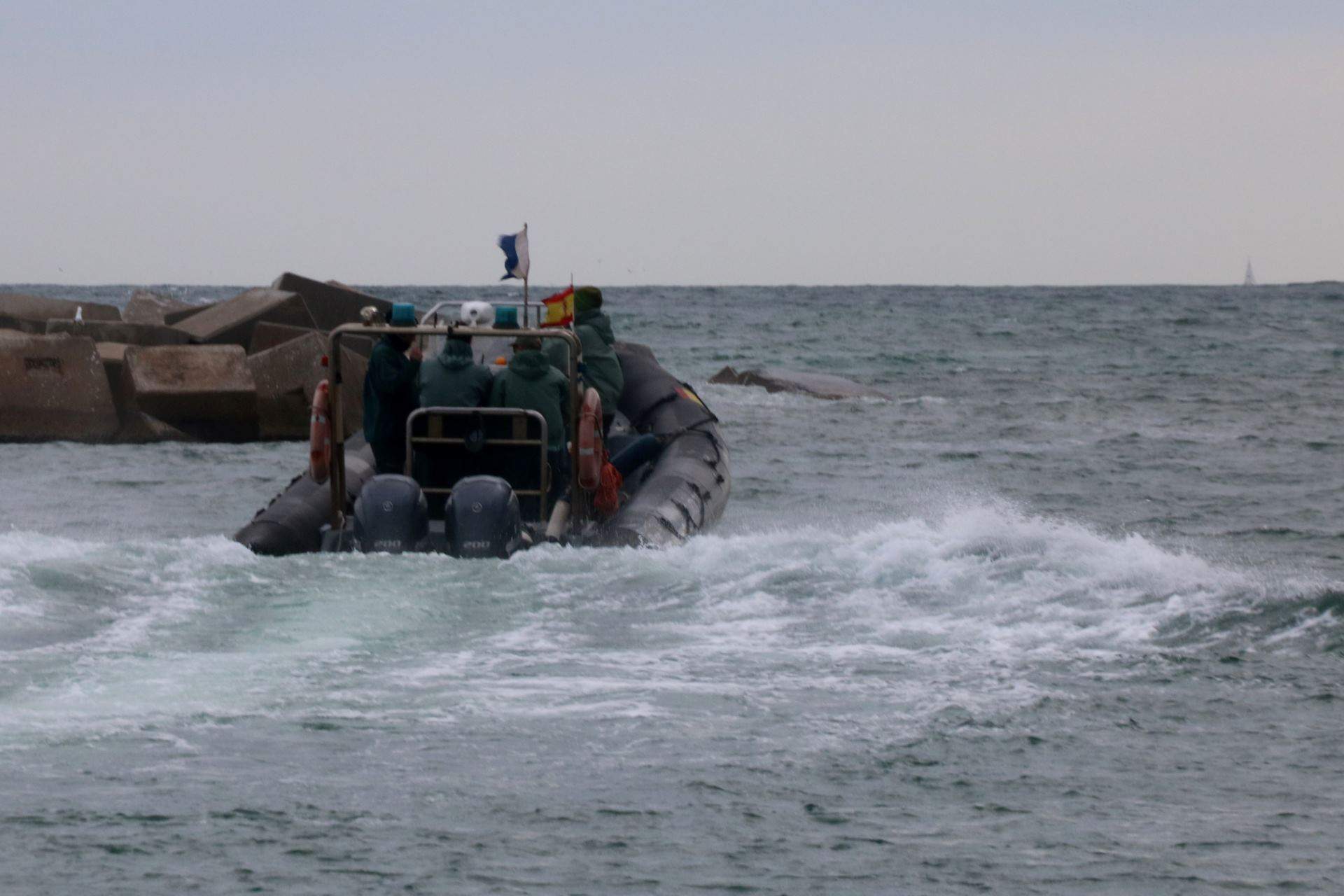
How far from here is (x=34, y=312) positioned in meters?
24.2

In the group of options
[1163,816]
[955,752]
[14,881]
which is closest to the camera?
[14,881]

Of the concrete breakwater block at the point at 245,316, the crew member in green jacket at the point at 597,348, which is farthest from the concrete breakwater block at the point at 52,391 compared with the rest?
the crew member in green jacket at the point at 597,348

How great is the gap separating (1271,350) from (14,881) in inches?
1593

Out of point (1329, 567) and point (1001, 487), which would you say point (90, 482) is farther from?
point (1329, 567)

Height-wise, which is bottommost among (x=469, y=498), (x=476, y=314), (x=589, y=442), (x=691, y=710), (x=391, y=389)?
(x=691, y=710)

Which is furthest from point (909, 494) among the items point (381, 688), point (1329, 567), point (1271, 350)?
point (1271, 350)

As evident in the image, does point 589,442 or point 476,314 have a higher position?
point 476,314

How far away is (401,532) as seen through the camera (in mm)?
10023

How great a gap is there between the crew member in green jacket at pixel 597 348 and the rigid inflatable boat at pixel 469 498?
3.95ft

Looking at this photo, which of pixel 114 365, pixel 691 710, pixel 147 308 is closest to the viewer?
pixel 691 710

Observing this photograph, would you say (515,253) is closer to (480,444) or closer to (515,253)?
(515,253)

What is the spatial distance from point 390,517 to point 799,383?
59.3 feet

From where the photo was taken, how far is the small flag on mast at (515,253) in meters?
12.6

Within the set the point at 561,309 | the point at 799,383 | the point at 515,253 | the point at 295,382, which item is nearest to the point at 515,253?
the point at 515,253
